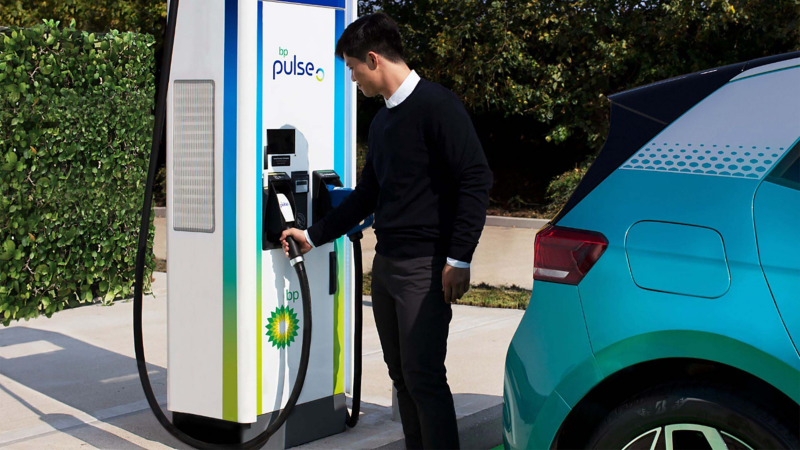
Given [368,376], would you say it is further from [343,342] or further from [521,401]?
[521,401]

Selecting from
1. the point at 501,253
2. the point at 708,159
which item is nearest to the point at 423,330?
the point at 708,159

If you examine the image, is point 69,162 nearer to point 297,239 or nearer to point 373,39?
point 297,239

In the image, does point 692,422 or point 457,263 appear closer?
point 692,422

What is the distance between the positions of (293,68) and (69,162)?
11.7 ft

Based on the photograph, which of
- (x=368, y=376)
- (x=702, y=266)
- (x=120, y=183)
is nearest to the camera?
(x=702, y=266)

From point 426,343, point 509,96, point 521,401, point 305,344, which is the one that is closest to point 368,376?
point 305,344

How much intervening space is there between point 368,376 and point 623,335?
2829 millimetres

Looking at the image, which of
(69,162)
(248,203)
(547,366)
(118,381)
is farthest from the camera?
(69,162)

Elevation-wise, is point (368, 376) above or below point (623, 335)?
below

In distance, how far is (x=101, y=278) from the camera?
696 centimetres

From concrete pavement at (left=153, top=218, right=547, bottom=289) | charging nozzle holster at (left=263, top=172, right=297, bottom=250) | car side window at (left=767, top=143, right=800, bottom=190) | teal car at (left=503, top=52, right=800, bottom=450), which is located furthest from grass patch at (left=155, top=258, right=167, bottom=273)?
car side window at (left=767, top=143, right=800, bottom=190)

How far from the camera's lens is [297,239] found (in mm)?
3549

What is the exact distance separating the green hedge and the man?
3763mm

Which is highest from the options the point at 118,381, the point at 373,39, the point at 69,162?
the point at 373,39
